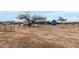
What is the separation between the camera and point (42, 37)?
2102mm

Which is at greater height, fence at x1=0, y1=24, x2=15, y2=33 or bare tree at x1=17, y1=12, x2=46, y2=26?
bare tree at x1=17, y1=12, x2=46, y2=26

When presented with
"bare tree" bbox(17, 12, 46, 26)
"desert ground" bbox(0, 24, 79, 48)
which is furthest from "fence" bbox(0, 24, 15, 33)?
"bare tree" bbox(17, 12, 46, 26)

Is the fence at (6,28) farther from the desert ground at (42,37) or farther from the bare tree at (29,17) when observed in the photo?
the bare tree at (29,17)

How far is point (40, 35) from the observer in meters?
2.10

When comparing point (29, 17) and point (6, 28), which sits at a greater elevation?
point (29, 17)

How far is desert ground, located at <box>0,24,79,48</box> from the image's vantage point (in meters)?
2.09

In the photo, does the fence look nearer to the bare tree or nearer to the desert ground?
the desert ground

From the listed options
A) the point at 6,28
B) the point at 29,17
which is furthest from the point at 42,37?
the point at 6,28

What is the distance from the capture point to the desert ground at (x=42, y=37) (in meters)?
2.09

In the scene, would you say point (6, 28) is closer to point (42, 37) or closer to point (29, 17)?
point (29, 17)
